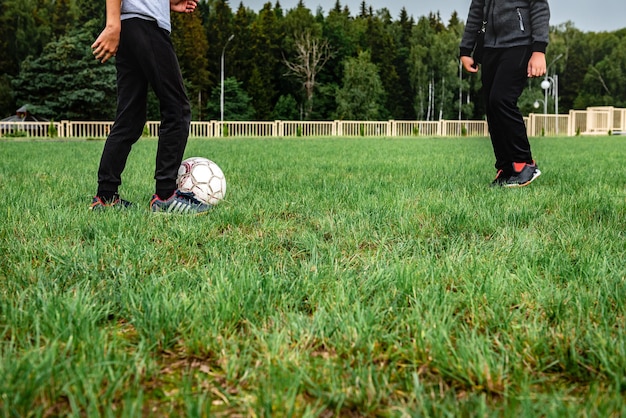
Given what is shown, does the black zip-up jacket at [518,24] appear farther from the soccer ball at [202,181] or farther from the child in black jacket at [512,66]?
the soccer ball at [202,181]

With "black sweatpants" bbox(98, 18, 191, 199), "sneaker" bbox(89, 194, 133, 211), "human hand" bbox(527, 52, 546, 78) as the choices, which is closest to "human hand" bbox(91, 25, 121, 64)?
"black sweatpants" bbox(98, 18, 191, 199)

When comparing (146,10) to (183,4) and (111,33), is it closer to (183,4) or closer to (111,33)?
(111,33)

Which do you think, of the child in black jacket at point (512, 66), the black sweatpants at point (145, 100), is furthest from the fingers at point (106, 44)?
the child in black jacket at point (512, 66)

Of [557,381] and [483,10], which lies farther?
[483,10]

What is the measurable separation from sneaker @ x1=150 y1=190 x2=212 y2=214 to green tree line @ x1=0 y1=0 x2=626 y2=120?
36.1 meters

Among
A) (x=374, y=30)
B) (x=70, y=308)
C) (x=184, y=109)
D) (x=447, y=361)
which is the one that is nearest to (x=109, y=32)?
(x=184, y=109)

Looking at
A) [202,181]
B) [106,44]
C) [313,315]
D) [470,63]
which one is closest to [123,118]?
[106,44]

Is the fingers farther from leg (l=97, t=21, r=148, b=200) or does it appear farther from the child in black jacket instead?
the child in black jacket

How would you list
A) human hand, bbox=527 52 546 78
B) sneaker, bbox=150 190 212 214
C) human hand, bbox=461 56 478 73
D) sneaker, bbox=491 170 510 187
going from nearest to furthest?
1. sneaker, bbox=150 190 212 214
2. human hand, bbox=527 52 546 78
3. sneaker, bbox=491 170 510 187
4. human hand, bbox=461 56 478 73

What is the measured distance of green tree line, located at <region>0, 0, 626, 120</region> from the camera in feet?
127

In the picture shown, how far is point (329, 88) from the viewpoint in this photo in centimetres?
5247

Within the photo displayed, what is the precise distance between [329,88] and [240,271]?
5137 centimetres

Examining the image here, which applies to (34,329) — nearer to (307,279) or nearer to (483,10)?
(307,279)

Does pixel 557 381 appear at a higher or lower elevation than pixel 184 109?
lower
